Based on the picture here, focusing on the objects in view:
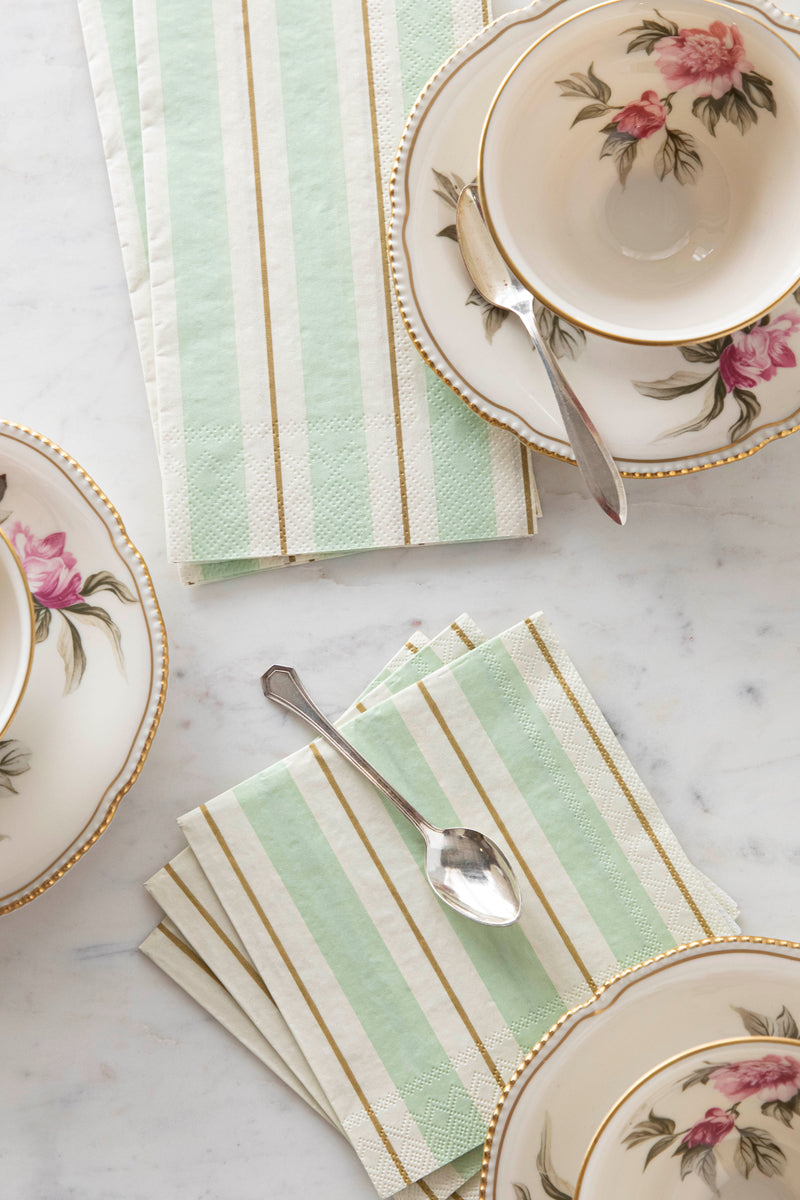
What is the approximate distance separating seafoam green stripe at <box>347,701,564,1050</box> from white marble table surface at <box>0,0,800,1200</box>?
1.9 inches

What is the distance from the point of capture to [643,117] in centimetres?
72

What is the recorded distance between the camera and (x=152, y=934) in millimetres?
762

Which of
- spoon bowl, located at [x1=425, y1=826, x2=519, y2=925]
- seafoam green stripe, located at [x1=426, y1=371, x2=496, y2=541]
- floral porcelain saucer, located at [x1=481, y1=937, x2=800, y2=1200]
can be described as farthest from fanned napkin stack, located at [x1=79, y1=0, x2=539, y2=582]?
floral porcelain saucer, located at [x1=481, y1=937, x2=800, y2=1200]

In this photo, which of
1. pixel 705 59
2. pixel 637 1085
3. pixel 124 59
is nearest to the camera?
pixel 637 1085

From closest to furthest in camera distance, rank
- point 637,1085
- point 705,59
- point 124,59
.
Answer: point 637,1085, point 705,59, point 124,59

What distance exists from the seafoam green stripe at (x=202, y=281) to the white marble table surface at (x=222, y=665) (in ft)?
0.16

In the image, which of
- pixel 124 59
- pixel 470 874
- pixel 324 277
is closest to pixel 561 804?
pixel 470 874

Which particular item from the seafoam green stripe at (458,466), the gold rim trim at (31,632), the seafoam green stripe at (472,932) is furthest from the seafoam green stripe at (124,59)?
the seafoam green stripe at (472,932)

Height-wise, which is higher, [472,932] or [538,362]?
[538,362]

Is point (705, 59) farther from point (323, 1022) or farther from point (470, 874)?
point (323, 1022)

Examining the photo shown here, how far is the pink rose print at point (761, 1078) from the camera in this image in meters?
0.61

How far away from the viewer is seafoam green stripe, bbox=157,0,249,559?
763 mm

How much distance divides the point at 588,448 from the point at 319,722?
0.27 metres

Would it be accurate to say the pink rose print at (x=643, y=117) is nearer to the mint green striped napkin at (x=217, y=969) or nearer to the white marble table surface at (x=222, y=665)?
the white marble table surface at (x=222, y=665)
